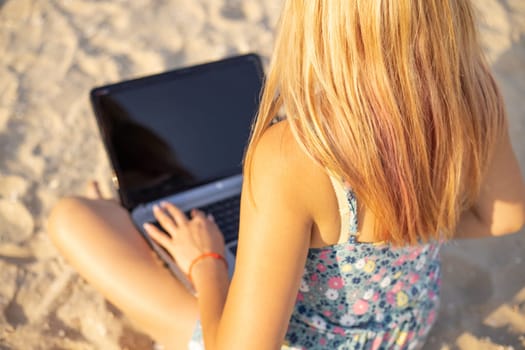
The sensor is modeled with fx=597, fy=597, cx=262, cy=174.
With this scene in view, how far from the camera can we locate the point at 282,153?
95 cm

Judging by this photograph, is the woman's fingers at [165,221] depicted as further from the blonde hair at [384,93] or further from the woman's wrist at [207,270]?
the blonde hair at [384,93]

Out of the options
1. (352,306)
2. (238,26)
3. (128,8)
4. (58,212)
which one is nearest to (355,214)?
(352,306)

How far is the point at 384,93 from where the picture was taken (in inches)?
37.4

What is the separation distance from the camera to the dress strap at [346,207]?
992 mm

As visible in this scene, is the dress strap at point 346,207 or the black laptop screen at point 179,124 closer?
the dress strap at point 346,207

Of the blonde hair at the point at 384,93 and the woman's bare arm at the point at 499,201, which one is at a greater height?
the blonde hair at the point at 384,93

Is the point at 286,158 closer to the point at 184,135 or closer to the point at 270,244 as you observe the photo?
the point at 270,244

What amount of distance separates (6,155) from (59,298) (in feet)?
2.31

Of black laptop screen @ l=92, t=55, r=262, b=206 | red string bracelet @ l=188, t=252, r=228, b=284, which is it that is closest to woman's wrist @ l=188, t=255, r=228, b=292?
red string bracelet @ l=188, t=252, r=228, b=284

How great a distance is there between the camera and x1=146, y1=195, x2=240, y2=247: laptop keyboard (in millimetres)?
1701

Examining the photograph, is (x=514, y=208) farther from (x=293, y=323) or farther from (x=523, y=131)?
(x=523, y=131)

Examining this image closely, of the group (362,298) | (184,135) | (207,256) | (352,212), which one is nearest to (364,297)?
(362,298)

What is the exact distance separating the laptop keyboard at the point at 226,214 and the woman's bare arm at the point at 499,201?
0.61 m

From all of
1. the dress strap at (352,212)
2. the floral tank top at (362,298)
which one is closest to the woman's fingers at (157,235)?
the floral tank top at (362,298)
